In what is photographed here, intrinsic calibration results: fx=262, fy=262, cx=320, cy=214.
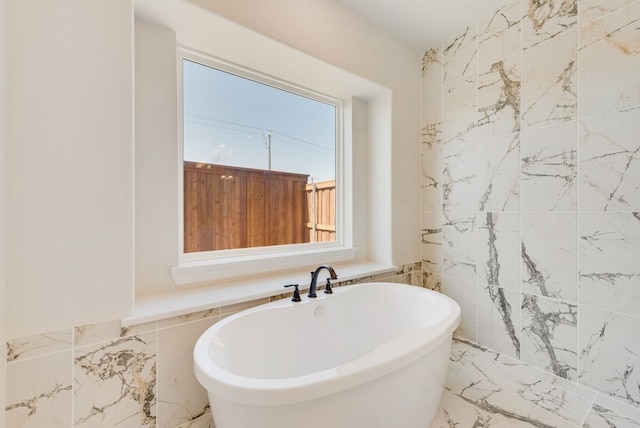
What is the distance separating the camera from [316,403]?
2.70 ft

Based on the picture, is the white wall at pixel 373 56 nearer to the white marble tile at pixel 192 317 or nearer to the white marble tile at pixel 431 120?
the white marble tile at pixel 431 120

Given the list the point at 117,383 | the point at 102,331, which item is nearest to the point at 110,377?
the point at 117,383

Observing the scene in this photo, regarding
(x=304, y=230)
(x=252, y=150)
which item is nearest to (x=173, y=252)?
(x=252, y=150)

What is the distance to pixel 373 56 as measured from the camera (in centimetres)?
203

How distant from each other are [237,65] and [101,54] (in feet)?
2.91

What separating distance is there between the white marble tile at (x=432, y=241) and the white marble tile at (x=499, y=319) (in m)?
0.38

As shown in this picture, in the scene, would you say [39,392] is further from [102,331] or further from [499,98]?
[499,98]

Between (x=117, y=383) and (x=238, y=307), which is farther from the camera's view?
(x=238, y=307)

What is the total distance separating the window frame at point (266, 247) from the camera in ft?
5.22

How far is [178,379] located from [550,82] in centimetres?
266

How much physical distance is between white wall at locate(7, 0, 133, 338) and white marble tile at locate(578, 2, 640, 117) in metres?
2.35

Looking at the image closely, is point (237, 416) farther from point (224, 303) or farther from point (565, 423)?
point (565, 423)

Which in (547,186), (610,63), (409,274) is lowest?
(409,274)

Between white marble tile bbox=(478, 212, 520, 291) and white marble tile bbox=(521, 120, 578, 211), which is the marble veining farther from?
white marble tile bbox=(521, 120, 578, 211)
